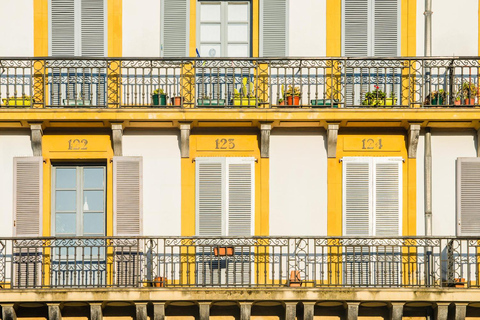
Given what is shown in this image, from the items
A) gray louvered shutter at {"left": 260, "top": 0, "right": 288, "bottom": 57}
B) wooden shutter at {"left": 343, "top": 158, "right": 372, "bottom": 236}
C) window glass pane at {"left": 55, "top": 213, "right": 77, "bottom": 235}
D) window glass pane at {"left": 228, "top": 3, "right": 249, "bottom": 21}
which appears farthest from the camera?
window glass pane at {"left": 228, "top": 3, "right": 249, "bottom": 21}

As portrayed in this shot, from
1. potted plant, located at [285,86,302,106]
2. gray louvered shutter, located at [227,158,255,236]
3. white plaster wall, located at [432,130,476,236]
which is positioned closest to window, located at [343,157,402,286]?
white plaster wall, located at [432,130,476,236]

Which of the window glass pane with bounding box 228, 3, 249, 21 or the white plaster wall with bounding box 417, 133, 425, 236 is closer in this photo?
the white plaster wall with bounding box 417, 133, 425, 236

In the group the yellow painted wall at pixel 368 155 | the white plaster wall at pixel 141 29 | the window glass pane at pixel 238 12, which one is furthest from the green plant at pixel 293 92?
the white plaster wall at pixel 141 29

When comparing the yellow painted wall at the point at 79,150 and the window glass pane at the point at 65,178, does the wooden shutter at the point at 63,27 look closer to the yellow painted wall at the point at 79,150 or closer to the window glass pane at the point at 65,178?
the yellow painted wall at the point at 79,150

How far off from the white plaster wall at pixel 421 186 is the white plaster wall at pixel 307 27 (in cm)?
276

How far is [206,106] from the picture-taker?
25.7 metres

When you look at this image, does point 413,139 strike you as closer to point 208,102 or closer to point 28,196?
point 208,102

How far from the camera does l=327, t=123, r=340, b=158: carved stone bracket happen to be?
25609 millimetres

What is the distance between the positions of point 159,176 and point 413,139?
5108 mm

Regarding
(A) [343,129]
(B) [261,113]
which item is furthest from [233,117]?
(A) [343,129]

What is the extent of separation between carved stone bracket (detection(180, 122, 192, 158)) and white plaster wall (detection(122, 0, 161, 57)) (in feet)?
5.89

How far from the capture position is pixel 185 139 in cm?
2573

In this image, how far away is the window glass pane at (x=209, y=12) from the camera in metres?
26.8

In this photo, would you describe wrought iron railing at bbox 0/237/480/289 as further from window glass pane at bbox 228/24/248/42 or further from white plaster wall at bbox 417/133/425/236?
window glass pane at bbox 228/24/248/42
